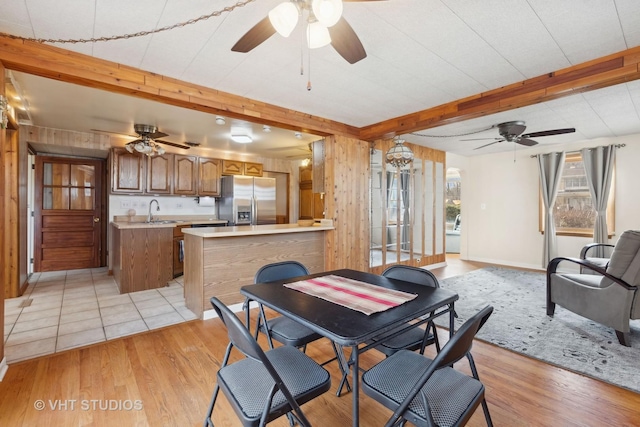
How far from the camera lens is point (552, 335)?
2.79 metres

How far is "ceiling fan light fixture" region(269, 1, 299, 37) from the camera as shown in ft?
4.68

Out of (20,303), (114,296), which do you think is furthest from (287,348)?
(20,303)

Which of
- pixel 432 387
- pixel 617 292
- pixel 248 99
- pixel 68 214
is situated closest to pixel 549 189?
pixel 617 292

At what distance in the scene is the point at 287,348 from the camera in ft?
5.34

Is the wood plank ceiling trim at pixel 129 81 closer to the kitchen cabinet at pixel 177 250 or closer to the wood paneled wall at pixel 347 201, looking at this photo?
the wood paneled wall at pixel 347 201

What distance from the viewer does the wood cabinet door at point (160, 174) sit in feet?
17.2

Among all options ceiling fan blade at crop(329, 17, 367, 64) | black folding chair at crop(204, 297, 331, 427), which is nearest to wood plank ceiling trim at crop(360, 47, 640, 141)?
ceiling fan blade at crop(329, 17, 367, 64)

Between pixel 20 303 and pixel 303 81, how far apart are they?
4.34 m

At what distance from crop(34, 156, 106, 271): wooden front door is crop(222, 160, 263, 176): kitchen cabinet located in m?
2.32

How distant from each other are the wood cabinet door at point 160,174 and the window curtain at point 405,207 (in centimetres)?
435

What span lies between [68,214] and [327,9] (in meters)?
6.22

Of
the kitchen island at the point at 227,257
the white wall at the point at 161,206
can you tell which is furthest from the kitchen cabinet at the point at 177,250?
the kitchen island at the point at 227,257

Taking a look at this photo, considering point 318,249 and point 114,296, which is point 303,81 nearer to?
point 318,249

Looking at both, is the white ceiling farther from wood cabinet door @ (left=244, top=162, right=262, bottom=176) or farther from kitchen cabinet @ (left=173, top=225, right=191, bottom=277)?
wood cabinet door @ (left=244, top=162, right=262, bottom=176)
